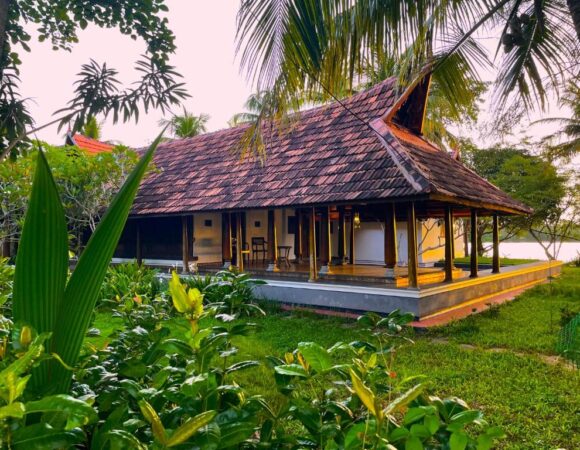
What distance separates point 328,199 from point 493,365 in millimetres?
4265

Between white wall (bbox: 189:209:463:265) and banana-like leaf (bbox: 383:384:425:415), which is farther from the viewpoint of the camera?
white wall (bbox: 189:209:463:265)

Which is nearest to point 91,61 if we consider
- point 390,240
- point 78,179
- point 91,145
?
point 390,240

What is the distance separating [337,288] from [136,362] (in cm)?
754

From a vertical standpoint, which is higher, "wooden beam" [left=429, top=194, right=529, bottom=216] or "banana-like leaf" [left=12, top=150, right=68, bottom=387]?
"wooden beam" [left=429, top=194, right=529, bottom=216]

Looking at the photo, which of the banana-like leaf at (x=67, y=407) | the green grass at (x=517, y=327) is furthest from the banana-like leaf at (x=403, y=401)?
the green grass at (x=517, y=327)

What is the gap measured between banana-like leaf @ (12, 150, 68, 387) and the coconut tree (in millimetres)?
3139

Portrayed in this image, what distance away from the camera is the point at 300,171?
9.86 m

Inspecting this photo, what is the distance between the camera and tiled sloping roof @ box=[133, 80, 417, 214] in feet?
27.7

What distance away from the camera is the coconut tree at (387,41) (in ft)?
12.1

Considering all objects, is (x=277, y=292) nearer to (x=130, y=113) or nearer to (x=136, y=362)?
(x=130, y=113)

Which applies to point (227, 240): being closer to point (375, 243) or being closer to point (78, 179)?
point (78, 179)

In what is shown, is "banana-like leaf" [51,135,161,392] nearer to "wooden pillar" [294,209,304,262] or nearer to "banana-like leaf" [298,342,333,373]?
"banana-like leaf" [298,342,333,373]

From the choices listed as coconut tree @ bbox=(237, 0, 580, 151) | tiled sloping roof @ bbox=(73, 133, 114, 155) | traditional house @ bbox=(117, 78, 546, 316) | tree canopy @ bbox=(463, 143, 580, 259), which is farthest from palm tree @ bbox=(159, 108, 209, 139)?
coconut tree @ bbox=(237, 0, 580, 151)

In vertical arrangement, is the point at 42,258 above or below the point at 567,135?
below
